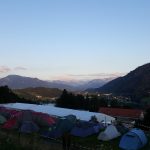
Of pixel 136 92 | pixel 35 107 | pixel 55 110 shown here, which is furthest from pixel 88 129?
pixel 136 92

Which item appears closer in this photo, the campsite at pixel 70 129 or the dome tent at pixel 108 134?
the campsite at pixel 70 129

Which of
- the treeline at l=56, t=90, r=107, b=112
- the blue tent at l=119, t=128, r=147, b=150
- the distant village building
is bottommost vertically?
the blue tent at l=119, t=128, r=147, b=150

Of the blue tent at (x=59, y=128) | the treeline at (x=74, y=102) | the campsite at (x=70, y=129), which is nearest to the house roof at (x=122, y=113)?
the treeline at (x=74, y=102)

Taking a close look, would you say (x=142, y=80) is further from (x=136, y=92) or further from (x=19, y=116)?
(x=19, y=116)

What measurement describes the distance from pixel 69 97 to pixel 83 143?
164ft

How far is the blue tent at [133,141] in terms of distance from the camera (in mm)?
26922

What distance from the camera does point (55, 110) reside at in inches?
1891

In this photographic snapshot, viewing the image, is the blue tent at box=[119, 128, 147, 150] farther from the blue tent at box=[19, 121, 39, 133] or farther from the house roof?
the house roof

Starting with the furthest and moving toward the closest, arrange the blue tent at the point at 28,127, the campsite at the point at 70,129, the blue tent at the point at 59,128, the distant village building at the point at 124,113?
the distant village building at the point at 124,113 → the blue tent at the point at 59,128 → the blue tent at the point at 28,127 → the campsite at the point at 70,129

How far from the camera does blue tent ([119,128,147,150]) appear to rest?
2692 centimetres

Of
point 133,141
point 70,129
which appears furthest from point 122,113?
point 133,141

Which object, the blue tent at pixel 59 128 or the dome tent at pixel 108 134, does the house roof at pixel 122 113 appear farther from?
the dome tent at pixel 108 134

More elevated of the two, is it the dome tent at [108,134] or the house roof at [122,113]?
the house roof at [122,113]

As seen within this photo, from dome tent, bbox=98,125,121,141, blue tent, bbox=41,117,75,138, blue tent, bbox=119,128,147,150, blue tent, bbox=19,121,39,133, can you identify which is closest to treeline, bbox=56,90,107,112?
blue tent, bbox=41,117,75,138
